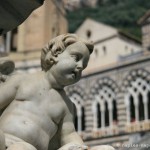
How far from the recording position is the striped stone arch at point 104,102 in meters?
22.2

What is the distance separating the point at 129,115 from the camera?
2117 cm

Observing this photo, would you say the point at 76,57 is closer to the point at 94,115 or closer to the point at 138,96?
the point at 138,96

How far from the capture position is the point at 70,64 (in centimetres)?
289

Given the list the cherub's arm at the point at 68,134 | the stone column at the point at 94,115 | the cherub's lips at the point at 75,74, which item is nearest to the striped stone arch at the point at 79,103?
the stone column at the point at 94,115

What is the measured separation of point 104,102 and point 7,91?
65.1 feet

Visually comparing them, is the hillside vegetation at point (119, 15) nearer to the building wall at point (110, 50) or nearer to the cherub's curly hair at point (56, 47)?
the building wall at point (110, 50)

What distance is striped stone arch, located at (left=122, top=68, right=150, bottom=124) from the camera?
2103 cm

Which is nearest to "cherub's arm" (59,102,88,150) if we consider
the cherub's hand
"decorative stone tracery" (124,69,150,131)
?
the cherub's hand

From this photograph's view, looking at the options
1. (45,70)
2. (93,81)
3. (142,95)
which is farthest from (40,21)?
(45,70)

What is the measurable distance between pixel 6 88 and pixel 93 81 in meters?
20.1

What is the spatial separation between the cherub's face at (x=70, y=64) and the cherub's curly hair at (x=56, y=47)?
3 centimetres

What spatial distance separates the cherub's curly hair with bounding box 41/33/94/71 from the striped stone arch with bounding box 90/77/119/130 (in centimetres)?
1894

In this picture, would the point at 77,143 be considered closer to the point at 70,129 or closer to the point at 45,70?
the point at 70,129

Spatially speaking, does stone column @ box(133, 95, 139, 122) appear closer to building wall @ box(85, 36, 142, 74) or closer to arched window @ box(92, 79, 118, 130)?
arched window @ box(92, 79, 118, 130)
